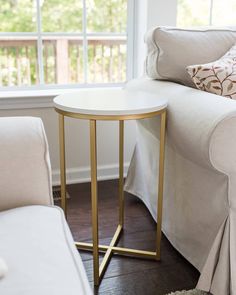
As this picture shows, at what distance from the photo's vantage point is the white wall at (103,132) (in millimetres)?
2186

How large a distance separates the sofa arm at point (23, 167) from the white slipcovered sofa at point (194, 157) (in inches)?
18.9

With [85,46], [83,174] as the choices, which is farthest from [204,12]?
[83,174]

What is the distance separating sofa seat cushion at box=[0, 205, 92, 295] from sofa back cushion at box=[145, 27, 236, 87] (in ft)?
2.96

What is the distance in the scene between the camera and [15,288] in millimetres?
739

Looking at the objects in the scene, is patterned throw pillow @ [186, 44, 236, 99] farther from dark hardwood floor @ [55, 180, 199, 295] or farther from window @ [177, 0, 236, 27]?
window @ [177, 0, 236, 27]

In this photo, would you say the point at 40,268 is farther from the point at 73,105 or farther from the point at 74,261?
the point at 73,105

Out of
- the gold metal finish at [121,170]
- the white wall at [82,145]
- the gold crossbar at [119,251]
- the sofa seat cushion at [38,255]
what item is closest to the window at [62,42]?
the white wall at [82,145]

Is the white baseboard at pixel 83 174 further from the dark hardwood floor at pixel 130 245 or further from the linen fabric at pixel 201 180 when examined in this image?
the linen fabric at pixel 201 180

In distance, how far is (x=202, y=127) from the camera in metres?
1.20

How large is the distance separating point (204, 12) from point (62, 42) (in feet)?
2.96

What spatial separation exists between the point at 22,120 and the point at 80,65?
50.0 inches

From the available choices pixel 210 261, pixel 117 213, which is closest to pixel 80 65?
pixel 117 213

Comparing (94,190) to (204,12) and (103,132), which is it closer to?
(103,132)

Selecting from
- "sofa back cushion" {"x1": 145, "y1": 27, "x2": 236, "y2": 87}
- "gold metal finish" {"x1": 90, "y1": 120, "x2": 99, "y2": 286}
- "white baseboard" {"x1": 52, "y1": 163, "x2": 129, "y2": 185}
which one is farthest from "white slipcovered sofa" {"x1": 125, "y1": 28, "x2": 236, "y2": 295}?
"white baseboard" {"x1": 52, "y1": 163, "x2": 129, "y2": 185}
